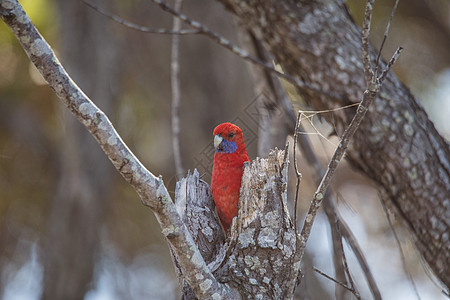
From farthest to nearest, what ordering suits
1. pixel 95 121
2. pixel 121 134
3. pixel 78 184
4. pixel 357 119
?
pixel 121 134 → pixel 78 184 → pixel 357 119 → pixel 95 121

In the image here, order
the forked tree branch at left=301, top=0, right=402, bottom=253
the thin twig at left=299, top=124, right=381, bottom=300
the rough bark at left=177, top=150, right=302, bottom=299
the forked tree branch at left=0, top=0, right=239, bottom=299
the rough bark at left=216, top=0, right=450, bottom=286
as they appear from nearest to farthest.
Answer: the forked tree branch at left=0, top=0, right=239, bottom=299 → the forked tree branch at left=301, top=0, right=402, bottom=253 → the rough bark at left=177, top=150, right=302, bottom=299 → the thin twig at left=299, top=124, right=381, bottom=300 → the rough bark at left=216, top=0, right=450, bottom=286

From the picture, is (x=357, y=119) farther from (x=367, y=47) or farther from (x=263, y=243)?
(x=263, y=243)

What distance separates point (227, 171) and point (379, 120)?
1071 mm

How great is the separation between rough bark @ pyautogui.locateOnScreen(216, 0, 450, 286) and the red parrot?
67 cm

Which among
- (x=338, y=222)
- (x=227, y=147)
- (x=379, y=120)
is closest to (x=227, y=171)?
(x=227, y=147)

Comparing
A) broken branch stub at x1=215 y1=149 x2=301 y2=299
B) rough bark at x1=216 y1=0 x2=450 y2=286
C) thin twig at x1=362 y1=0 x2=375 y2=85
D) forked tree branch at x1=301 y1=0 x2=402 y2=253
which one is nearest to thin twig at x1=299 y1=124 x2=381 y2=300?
rough bark at x1=216 y1=0 x2=450 y2=286

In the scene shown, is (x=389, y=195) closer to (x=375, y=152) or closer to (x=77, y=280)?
(x=375, y=152)

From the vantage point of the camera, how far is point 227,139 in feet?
10.1

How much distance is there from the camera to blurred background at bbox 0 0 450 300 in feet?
19.7

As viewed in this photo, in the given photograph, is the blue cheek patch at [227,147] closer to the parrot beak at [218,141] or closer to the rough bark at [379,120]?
the parrot beak at [218,141]

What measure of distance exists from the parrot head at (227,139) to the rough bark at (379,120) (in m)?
0.65

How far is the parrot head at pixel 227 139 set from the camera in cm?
306

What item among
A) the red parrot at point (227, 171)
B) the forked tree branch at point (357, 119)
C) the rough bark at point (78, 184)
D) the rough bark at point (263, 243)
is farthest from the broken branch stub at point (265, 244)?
the rough bark at point (78, 184)

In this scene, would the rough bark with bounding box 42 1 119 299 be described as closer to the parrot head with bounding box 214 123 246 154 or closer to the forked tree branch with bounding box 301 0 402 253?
the parrot head with bounding box 214 123 246 154
